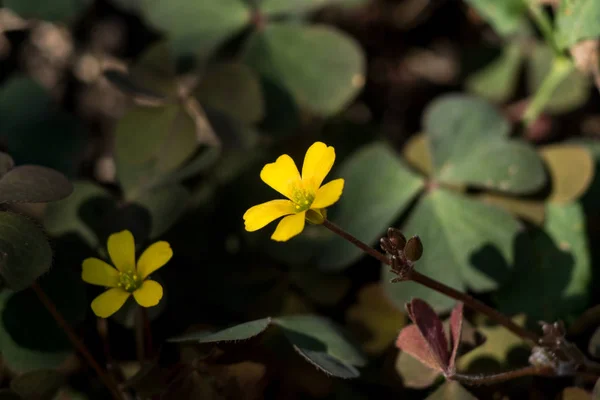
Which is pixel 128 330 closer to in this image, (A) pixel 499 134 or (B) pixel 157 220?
(B) pixel 157 220

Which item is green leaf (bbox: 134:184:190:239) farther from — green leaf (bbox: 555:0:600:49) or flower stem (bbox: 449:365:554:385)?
green leaf (bbox: 555:0:600:49)

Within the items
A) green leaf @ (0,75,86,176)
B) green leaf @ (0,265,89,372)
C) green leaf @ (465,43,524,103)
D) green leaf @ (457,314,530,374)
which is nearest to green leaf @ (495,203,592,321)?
green leaf @ (457,314,530,374)

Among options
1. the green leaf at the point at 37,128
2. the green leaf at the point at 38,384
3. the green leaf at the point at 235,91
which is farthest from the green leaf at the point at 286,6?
the green leaf at the point at 38,384

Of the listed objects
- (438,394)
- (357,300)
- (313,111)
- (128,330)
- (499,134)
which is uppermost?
(499,134)

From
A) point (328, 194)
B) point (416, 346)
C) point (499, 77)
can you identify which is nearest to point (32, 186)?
point (328, 194)

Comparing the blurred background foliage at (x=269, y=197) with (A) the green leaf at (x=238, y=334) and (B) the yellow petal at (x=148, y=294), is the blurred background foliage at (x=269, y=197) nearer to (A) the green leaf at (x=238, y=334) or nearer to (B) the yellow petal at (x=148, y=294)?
(A) the green leaf at (x=238, y=334)

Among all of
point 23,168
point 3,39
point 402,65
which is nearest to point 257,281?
point 23,168
